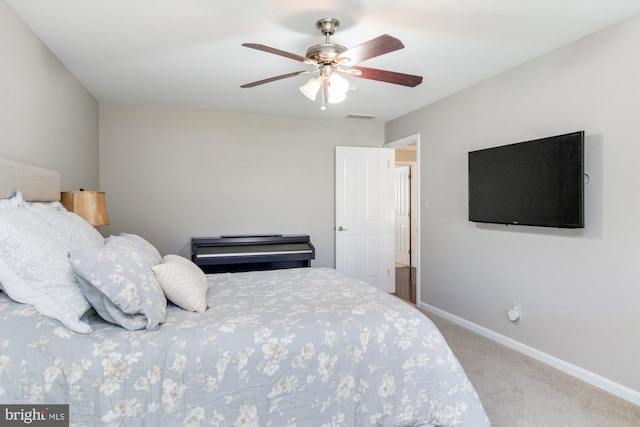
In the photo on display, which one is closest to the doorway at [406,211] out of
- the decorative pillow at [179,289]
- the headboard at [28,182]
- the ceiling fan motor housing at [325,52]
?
the ceiling fan motor housing at [325,52]

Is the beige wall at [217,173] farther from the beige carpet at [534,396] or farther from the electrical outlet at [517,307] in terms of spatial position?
the beige carpet at [534,396]

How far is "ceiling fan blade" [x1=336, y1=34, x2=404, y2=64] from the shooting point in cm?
184

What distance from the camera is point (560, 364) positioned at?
8.91 feet

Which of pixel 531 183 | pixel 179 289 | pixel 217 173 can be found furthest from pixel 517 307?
pixel 217 173

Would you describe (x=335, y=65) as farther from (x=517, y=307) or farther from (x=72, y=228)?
(x=517, y=307)

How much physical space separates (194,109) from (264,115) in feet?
2.74

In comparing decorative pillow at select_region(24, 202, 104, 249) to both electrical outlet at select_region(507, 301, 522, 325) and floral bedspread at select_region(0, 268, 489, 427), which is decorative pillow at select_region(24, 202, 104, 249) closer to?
floral bedspread at select_region(0, 268, 489, 427)

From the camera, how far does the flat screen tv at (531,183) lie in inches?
98.4

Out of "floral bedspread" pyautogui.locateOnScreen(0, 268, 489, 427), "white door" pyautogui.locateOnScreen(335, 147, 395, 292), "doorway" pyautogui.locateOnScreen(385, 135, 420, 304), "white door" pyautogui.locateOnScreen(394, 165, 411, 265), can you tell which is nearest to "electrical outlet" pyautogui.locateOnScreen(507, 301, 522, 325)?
"floral bedspread" pyautogui.locateOnScreen(0, 268, 489, 427)

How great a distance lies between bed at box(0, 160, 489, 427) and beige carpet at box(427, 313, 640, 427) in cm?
63

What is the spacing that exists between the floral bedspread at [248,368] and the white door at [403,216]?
5.48 m

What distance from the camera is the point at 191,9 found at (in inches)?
85.2

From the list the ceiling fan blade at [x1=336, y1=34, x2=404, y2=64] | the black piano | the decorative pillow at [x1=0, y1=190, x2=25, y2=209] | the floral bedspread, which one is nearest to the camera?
the floral bedspread

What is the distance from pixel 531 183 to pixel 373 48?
174 cm
